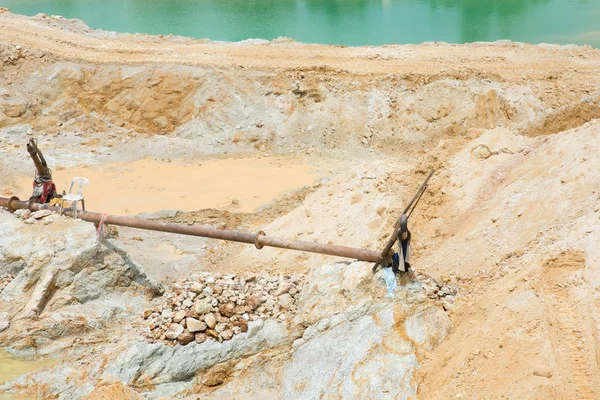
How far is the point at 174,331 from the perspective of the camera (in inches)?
315

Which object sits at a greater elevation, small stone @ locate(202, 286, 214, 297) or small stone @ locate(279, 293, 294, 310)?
small stone @ locate(202, 286, 214, 297)

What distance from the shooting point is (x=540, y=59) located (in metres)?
21.4

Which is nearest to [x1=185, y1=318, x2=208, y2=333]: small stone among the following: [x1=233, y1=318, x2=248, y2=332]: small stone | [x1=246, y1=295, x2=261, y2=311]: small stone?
[x1=233, y1=318, x2=248, y2=332]: small stone

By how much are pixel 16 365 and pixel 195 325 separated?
270 centimetres

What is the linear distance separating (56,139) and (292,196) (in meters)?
9.42

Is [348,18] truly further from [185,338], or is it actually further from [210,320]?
[185,338]

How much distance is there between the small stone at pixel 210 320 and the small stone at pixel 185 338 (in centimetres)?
28

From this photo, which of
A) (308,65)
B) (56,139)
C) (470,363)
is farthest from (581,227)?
(56,139)

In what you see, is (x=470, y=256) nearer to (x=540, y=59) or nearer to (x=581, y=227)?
(x=581, y=227)

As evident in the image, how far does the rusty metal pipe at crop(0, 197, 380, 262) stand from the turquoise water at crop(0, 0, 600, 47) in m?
26.1

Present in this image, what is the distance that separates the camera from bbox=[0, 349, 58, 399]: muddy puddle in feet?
26.6

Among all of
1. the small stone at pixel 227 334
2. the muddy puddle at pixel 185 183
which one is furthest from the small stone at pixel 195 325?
the muddy puddle at pixel 185 183

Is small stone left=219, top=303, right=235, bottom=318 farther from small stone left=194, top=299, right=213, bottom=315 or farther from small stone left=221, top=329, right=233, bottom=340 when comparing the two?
small stone left=221, top=329, right=233, bottom=340

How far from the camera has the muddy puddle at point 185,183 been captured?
16.2 m
